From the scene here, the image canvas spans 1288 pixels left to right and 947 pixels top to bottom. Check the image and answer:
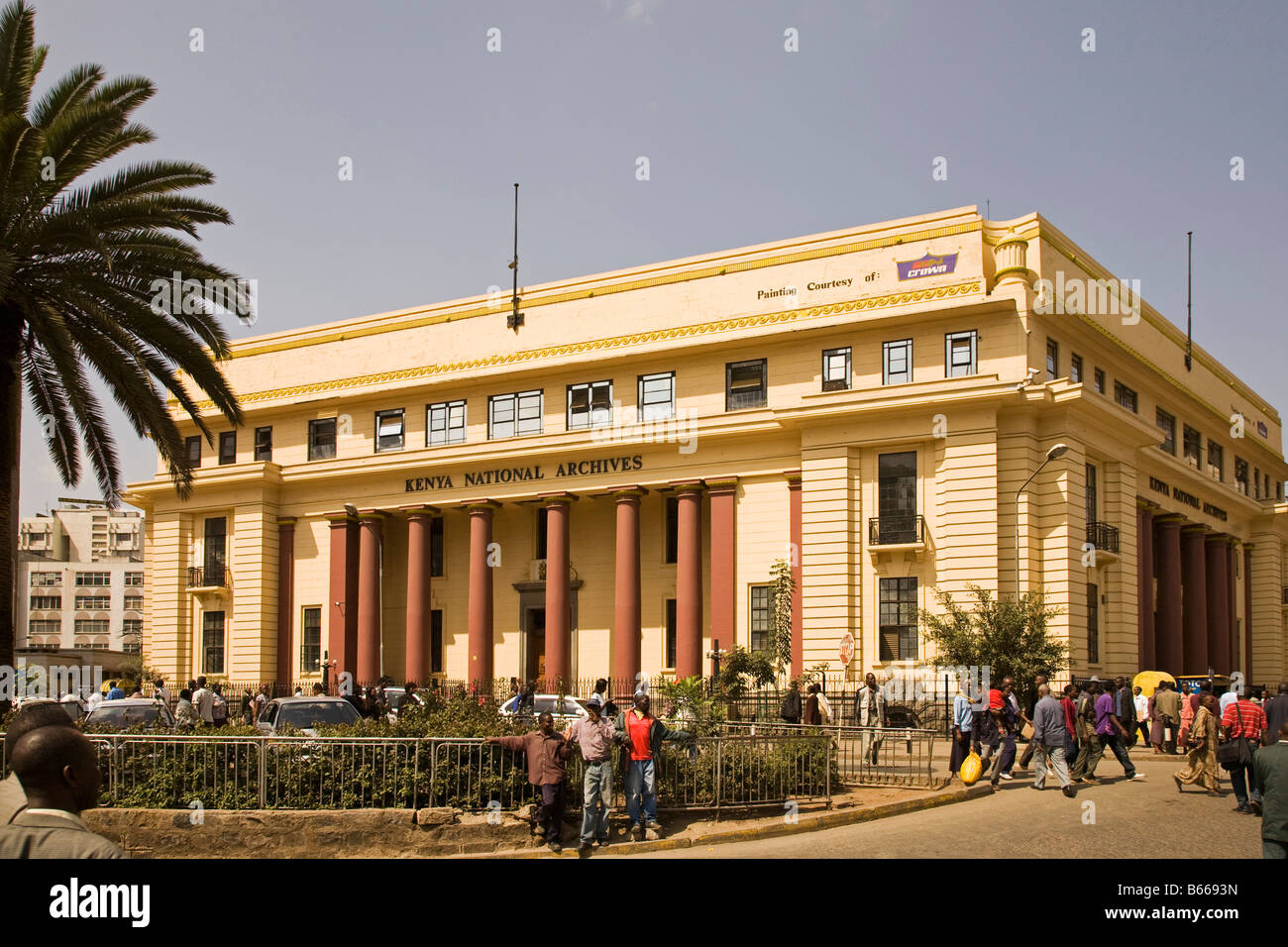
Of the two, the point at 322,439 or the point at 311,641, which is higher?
the point at 322,439

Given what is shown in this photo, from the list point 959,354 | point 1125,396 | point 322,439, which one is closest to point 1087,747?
point 959,354

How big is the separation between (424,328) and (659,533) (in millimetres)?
11606

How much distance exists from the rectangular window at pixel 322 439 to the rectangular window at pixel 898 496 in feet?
69.7

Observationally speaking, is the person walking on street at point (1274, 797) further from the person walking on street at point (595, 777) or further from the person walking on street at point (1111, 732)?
the person walking on street at point (1111, 732)

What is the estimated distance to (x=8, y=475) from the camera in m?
19.1

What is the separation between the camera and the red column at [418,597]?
40.9 m

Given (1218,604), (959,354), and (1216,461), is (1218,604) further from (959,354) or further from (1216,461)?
(959,354)

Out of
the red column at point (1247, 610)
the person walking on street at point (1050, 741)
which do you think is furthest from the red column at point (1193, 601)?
the person walking on street at point (1050, 741)

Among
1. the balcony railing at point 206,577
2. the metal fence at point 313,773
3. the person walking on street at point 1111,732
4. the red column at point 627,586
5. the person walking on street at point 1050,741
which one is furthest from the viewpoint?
the balcony railing at point 206,577

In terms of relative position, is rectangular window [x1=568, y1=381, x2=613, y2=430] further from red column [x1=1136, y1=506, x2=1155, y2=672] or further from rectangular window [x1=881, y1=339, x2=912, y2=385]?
red column [x1=1136, y1=506, x2=1155, y2=672]

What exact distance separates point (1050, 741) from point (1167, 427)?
93.0 ft
